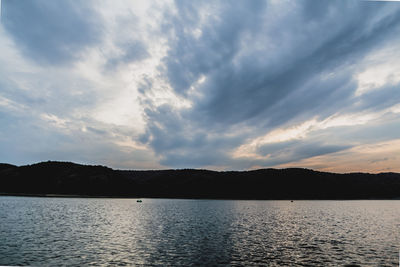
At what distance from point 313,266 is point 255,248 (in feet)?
40.5

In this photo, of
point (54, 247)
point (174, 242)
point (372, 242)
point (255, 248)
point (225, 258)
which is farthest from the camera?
point (372, 242)

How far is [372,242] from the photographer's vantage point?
53406 mm

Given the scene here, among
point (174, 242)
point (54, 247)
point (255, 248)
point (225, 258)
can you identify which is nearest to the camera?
point (225, 258)

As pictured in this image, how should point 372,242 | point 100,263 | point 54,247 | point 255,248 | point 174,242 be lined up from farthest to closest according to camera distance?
point 372,242, point 174,242, point 255,248, point 54,247, point 100,263

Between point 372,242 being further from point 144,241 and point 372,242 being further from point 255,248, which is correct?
point 144,241

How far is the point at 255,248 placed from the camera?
1825 inches

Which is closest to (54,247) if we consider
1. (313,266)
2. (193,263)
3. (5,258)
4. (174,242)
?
(5,258)

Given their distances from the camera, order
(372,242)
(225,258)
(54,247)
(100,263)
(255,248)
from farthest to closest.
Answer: (372,242) < (255,248) < (54,247) < (225,258) < (100,263)

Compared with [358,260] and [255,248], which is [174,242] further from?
[358,260]

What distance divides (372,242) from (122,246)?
159ft

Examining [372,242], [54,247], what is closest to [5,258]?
[54,247]

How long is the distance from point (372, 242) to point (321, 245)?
12383 mm

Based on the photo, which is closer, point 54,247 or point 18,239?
point 54,247

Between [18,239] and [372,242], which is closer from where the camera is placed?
[18,239]
